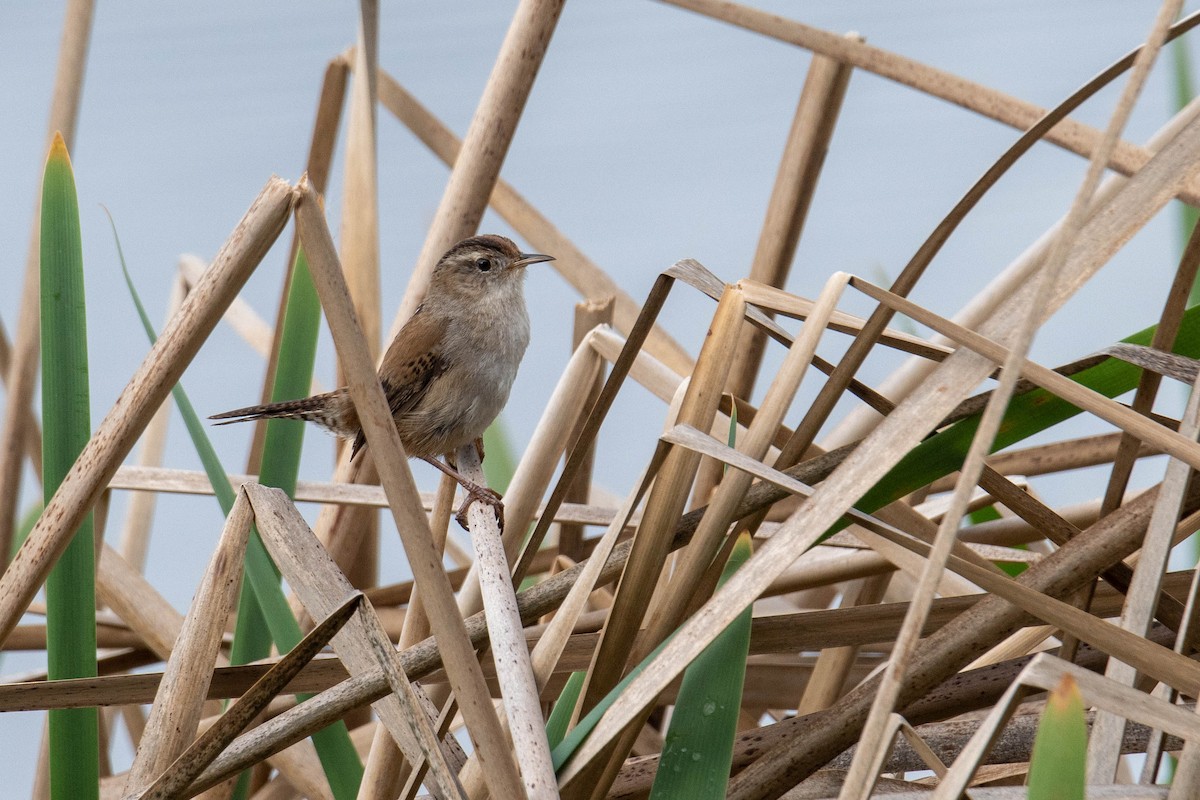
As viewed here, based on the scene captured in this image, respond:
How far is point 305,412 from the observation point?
1.75 metres

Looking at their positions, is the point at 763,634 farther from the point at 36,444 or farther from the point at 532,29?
the point at 36,444

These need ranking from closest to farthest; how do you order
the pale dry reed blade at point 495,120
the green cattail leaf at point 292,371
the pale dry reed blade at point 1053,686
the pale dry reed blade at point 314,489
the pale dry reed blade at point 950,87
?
the pale dry reed blade at point 1053,686
the green cattail leaf at point 292,371
the pale dry reed blade at point 495,120
the pale dry reed blade at point 314,489
the pale dry reed blade at point 950,87

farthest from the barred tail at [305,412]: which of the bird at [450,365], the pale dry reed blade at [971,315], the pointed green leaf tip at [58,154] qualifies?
the pale dry reed blade at [971,315]

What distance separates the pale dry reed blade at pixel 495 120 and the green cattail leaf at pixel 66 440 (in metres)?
0.76

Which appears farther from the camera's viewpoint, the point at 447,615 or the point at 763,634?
the point at 763,634

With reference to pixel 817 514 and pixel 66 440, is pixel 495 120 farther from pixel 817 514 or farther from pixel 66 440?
pixel 817 514

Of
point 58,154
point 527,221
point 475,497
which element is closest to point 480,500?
point 475,497

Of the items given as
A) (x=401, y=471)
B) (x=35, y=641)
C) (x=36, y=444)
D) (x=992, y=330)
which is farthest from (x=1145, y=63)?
(x=36, y=444)

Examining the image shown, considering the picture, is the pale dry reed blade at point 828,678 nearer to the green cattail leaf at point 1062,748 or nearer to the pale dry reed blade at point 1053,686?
the pale dry reed blade at point 1053,686

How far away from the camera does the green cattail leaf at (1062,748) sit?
79cm

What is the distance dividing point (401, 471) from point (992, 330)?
2.20 feet

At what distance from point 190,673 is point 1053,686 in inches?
35.9

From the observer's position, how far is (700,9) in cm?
222

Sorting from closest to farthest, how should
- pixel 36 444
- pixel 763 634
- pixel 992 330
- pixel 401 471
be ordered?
pixel 401 471 < pixel 992 330 < pixel 763 634 < pixel 36 444
